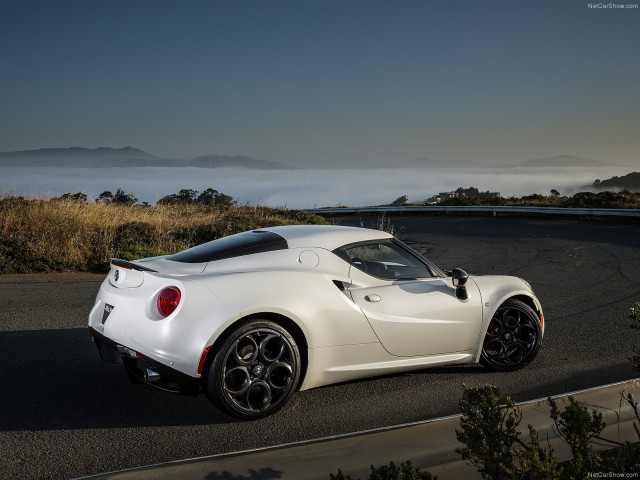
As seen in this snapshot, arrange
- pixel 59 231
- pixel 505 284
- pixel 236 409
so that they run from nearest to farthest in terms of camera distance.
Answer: pixel 236 409
pixel 505 284
pixel 59 231

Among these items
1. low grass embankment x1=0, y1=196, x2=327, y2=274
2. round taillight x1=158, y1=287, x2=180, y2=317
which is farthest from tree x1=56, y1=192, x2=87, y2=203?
round taillight x1=158, y1=287, x2=180, y2=317

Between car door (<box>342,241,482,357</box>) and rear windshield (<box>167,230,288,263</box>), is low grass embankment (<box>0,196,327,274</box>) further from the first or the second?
car door (<box>342,241,482,357</box>)

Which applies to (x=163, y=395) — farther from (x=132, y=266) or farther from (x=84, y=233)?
(x=84, y=233)

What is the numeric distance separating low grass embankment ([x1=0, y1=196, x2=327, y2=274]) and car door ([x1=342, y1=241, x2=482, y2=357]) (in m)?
8.20

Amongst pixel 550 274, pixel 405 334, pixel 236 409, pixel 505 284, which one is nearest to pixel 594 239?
pixel 550 274

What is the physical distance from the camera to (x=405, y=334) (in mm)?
5523

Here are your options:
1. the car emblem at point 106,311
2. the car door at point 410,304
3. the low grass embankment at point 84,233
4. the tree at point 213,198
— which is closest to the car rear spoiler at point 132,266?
the car emblem at point 106,311

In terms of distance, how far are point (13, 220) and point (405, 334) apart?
11.6 metres

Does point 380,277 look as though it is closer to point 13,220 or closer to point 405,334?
point 405,334

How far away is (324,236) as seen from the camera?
5.60 m

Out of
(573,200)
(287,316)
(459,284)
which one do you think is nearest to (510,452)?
(287,316)

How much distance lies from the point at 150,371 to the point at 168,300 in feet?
1.69

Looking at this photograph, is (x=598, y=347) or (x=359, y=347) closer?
(x=359, y=347)

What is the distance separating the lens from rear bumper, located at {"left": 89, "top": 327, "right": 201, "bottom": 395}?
466 centimetres
